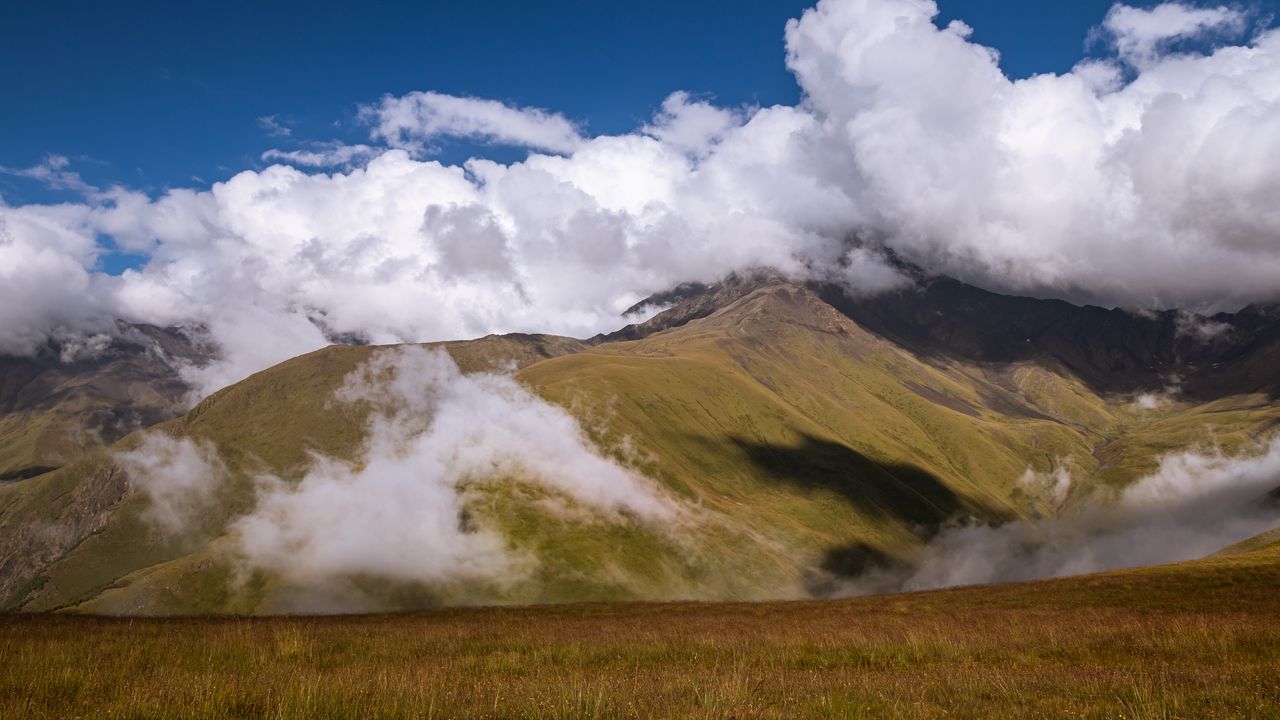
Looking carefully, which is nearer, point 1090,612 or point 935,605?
point 1090,612

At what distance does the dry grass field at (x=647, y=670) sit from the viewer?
38.0 feet

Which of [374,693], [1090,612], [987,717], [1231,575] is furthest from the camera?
[1231,575]

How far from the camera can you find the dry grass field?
38.0 ft

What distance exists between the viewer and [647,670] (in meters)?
17.5

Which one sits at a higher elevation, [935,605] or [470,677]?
[470,677]

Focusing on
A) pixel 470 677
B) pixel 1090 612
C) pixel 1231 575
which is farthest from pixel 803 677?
pixel 1231 575

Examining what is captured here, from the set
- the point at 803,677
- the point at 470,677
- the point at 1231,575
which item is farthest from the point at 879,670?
the point at 1231,575

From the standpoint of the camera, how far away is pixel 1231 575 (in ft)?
193

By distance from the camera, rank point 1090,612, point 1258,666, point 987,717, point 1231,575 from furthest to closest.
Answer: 1. point 1231,575
2. point 1090,612
3. point 1258,666
4. point 987,717

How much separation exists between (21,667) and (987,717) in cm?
1940

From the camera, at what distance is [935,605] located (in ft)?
164

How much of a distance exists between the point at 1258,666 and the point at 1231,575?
57.0 metres

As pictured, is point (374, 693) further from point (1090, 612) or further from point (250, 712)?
point (1090, 612)

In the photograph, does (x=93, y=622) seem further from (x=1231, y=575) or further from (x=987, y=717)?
(x=1231, y=575)
